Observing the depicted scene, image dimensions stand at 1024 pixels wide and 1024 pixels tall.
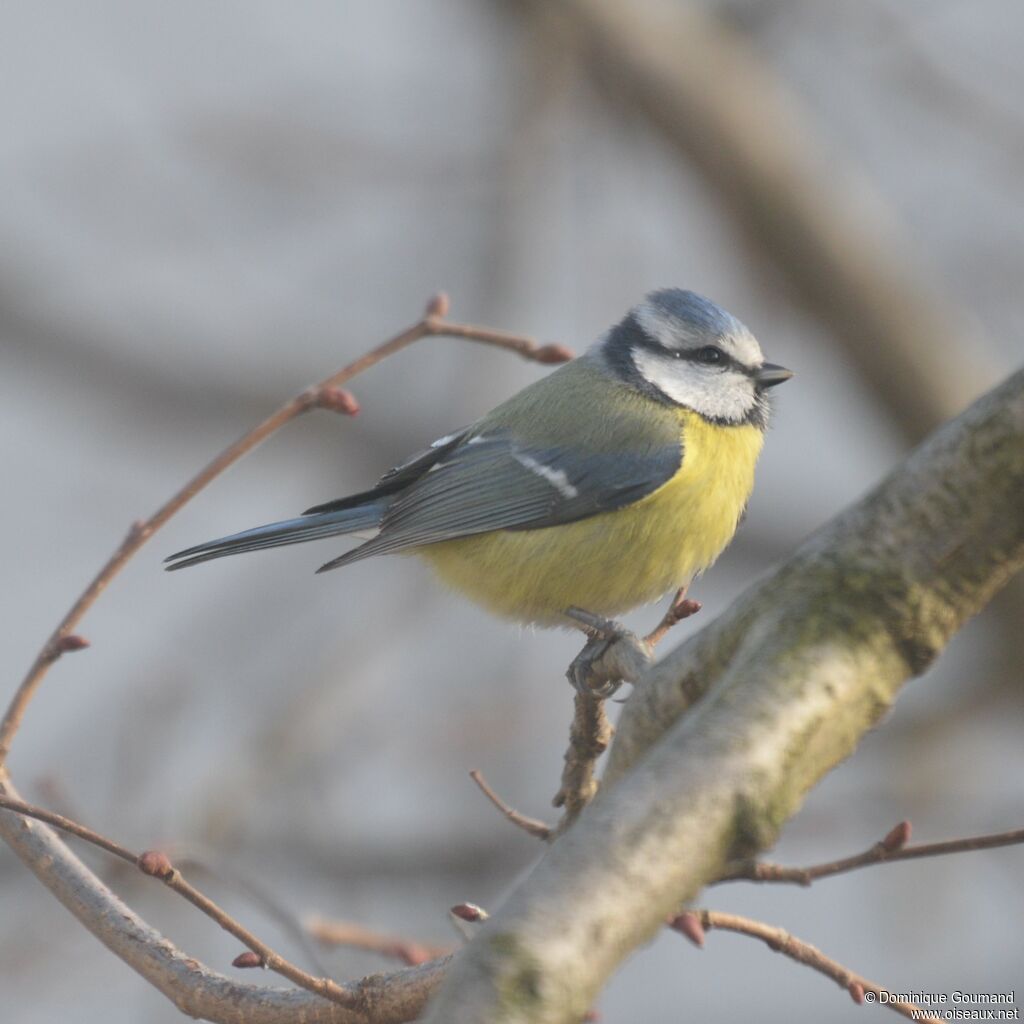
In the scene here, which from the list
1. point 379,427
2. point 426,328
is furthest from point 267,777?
point 426,328

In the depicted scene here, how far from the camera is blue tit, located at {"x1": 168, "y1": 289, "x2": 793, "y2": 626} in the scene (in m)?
2.89

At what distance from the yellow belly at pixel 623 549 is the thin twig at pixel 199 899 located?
1.38 m

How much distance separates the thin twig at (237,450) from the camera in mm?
1783

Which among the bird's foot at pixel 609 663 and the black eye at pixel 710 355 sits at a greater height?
the black eye at pixel 710 355

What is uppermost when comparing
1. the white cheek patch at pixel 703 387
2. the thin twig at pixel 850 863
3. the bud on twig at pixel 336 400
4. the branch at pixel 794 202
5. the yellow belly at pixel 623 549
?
the branch at pixel 794 202

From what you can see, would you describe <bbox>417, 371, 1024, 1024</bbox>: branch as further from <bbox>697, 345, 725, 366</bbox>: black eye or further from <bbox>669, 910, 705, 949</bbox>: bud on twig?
<bbox>697, 345, 725, 366</bbox>: black eye

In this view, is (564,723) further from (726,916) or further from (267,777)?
(726,916)

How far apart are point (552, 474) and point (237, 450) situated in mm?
1244

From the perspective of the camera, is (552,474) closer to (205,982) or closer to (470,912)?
(470,912)

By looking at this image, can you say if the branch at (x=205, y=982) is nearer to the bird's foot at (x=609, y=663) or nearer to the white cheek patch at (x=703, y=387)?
the bird's foot at (x=609, y=663)

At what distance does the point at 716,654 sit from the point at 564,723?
4342mm

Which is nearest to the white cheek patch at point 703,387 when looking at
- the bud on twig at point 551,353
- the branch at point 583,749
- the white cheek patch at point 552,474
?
the white cheek patch at point 552,474

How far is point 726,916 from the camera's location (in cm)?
157

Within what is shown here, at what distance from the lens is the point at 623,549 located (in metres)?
2.88
